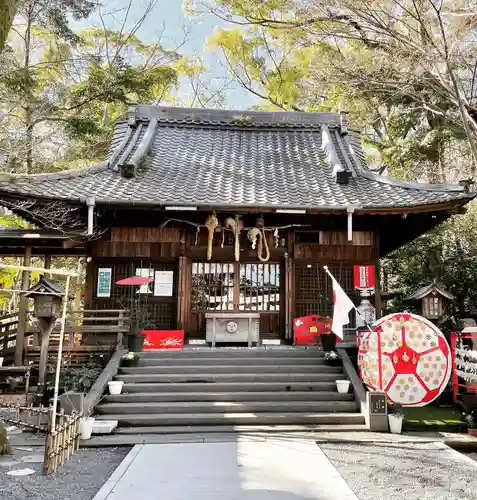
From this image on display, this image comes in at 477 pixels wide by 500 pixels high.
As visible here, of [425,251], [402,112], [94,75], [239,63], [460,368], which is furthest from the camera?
[239,63]

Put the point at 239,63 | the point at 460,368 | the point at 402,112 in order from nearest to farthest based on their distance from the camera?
the point at 460,368 < the point at 402,112 < the point at 239,63

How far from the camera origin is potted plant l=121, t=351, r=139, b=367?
926 centimetres

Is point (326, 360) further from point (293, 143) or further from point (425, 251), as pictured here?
point (293, 143)

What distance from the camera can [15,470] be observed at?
18.1 ft

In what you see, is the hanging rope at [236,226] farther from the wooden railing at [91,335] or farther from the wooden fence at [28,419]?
the wooden fence at [28,419]

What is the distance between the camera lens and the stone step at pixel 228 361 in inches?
373

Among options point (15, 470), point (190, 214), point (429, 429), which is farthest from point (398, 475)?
point (190, 214)

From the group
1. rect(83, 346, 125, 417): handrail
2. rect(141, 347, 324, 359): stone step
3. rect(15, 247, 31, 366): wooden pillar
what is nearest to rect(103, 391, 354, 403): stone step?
rect(83, 346, 125, 417): handrail

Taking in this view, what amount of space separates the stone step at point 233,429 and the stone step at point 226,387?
1.05 metres

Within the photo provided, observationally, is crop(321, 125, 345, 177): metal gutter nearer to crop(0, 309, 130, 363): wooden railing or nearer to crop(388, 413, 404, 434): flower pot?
crop(388, 413, 404, 434): flower pot

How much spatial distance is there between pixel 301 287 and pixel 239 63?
14.4 meters

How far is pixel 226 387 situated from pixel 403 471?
384cm

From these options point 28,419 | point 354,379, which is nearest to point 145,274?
point 28,419

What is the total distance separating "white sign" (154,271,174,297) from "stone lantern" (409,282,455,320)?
6.27m
